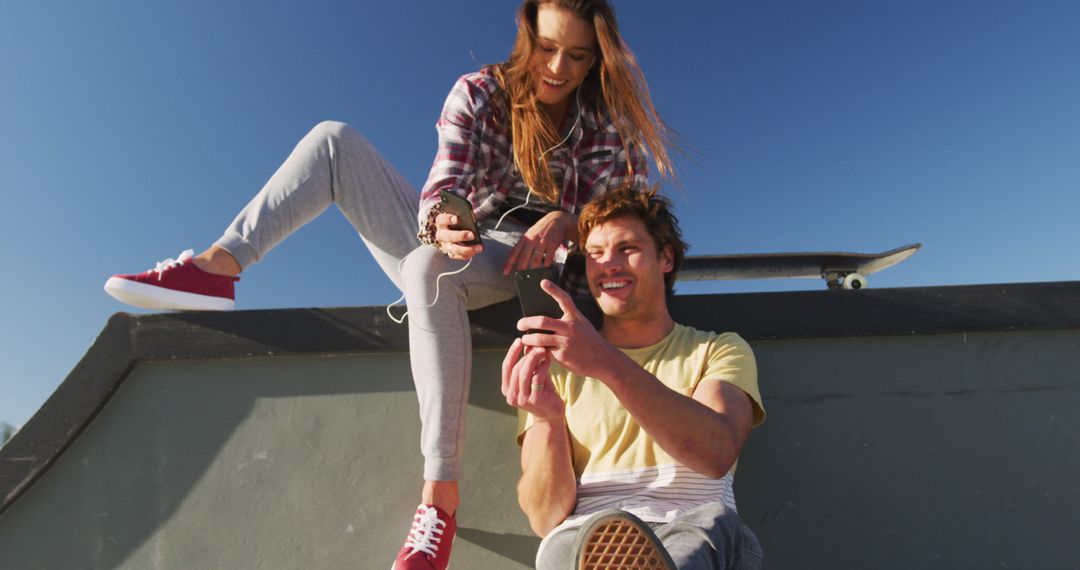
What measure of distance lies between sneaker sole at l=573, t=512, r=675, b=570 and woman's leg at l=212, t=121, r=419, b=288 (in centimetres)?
108

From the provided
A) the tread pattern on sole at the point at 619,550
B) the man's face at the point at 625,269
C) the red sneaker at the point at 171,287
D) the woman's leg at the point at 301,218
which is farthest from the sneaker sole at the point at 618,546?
the red sneaker at the point at 171,287

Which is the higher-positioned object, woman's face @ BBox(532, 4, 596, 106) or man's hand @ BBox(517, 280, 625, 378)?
woman's face @ BBox(532, 4, 596, 106)

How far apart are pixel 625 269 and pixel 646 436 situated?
423mm

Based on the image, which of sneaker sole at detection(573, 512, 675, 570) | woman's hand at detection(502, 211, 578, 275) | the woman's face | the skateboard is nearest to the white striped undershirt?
sneaker sole at detection(573, 512, 675, 570)

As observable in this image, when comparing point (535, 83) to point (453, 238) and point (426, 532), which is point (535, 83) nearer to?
point (453, 238)

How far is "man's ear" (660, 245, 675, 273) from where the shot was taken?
1.66 m

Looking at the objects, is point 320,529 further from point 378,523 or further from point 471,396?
point 471,396

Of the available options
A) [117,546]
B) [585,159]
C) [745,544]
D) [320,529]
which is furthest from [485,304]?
[117,546]

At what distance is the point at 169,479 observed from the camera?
5.67 ft

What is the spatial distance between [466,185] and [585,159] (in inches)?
17.0

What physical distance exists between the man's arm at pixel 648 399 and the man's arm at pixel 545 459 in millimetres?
132

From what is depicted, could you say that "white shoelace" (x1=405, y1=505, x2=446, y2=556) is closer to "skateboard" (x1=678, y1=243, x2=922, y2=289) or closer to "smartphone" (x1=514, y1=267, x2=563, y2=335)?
"smartphone" (x1=514, y1=267, x2=563, y2=335)

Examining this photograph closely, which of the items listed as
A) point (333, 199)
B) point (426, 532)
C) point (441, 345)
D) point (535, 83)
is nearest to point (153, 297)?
point (333, 199)

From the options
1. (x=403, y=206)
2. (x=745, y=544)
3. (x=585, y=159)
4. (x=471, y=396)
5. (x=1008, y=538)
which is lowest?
(x=1008, y=538)
